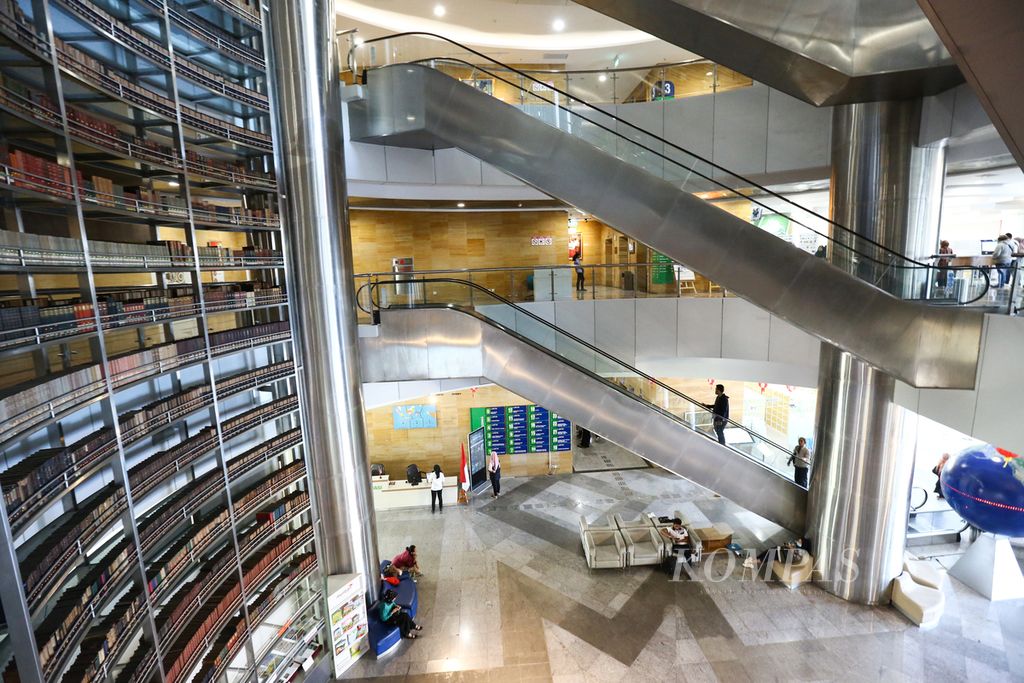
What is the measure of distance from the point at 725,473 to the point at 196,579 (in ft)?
26.2

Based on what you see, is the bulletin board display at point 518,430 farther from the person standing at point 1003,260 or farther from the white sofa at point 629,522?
the person standing at point 1003,260

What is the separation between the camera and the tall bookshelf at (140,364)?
332cm

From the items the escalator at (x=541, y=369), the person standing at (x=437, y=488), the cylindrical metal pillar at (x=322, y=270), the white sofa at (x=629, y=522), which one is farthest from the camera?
the person standing at (x=437, y=488)

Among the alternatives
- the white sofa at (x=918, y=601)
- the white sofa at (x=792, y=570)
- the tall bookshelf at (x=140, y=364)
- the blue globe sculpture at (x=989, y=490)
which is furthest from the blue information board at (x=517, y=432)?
the blue globe sculpture at (x=989, y=490)

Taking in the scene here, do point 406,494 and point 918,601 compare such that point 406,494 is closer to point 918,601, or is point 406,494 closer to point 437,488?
point 437,488

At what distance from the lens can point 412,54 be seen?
8.62 m

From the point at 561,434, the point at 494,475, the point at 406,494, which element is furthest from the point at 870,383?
the point at 406,494

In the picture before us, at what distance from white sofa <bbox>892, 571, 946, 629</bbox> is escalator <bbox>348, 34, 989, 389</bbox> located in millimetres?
3845

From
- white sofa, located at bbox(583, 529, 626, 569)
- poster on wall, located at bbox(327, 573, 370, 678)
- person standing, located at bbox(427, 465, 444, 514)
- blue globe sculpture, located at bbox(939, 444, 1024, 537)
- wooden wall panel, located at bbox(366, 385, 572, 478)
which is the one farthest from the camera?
wooden wall panel, located at bbox(366, 385, 572, 478)

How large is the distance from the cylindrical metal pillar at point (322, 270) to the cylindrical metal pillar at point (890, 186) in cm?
704

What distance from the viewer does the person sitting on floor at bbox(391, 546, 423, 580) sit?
8688mm

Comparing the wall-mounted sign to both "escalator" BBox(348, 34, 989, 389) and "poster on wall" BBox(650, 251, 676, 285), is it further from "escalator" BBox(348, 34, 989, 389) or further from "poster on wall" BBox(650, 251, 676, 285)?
"poster on wall" BBox(650, 251, 676, 285)

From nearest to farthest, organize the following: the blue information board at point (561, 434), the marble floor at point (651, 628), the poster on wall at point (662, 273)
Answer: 1. the marble floor at point (651, 628)
2. the poster on wall at point (662, 273)
3. the blue information board at point (561, 434)

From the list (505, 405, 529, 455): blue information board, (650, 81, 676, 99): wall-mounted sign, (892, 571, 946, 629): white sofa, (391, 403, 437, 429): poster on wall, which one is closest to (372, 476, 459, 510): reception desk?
(391, 403, 437, 429): poster on wall
